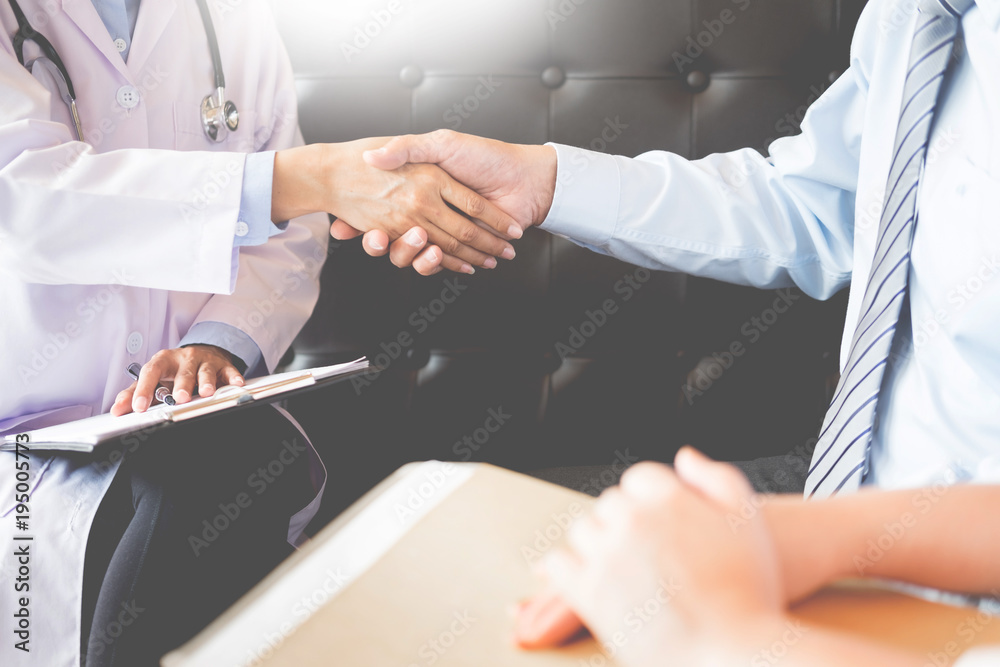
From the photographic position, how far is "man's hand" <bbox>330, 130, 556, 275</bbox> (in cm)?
80

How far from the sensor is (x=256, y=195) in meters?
0.74

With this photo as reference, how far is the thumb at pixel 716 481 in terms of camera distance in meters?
0.26

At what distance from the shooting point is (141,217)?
0.70m

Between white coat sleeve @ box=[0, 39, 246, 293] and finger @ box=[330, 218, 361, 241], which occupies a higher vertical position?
white coat sleeve @ box=[0, 39, 246, 293]

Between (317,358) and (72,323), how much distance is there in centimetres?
36

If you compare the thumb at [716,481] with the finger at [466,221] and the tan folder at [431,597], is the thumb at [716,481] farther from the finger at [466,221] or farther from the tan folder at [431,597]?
the finger at [466,221]

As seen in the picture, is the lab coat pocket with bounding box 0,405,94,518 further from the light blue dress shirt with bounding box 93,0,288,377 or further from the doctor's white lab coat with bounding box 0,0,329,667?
the light blue dress shirt with bounding box 93,0,288,377

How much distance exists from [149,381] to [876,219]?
0.75 metres
